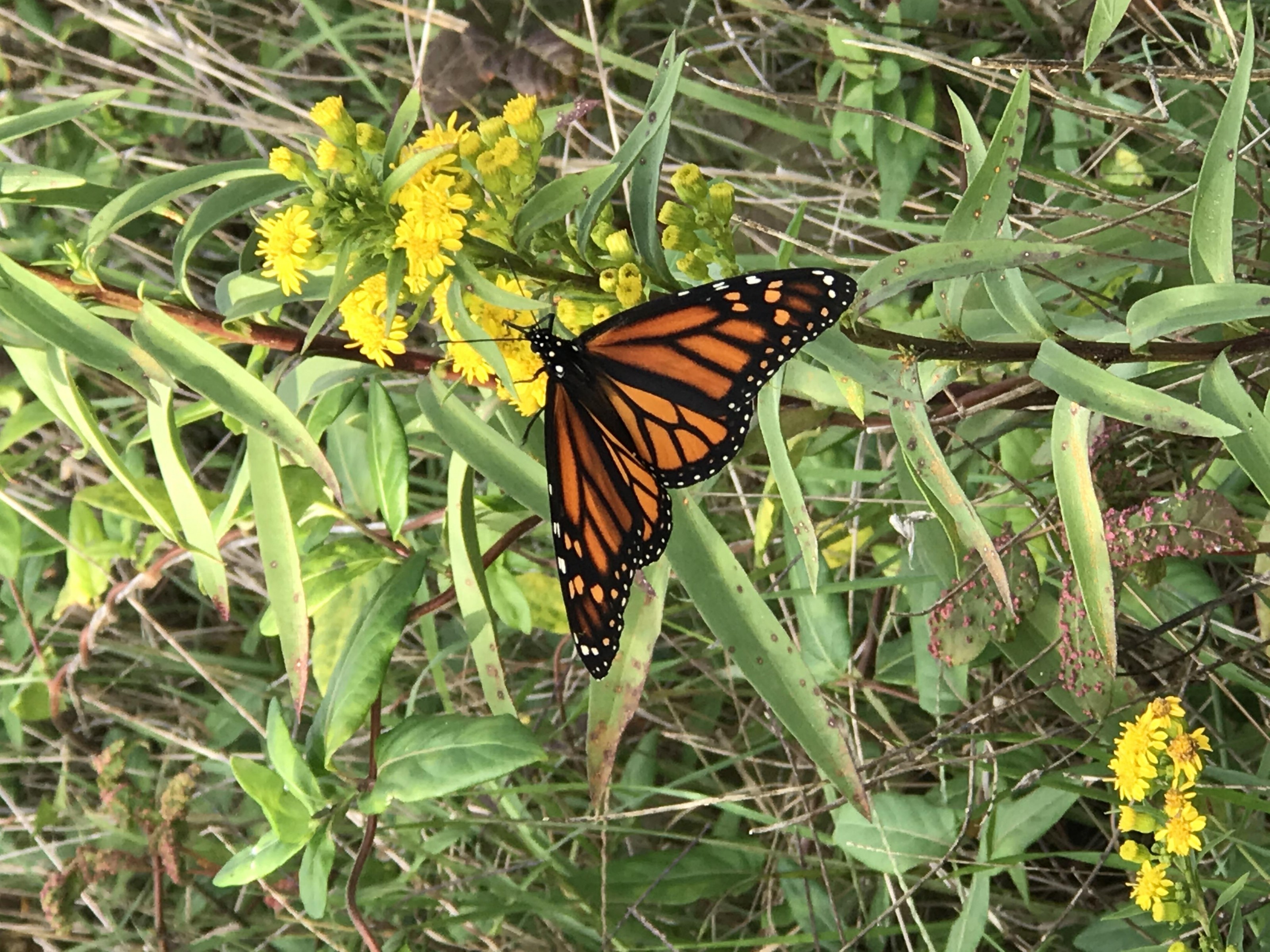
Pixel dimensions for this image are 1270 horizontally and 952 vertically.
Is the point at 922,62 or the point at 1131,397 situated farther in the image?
the point at 922,62

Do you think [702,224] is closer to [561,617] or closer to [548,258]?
[548,258]

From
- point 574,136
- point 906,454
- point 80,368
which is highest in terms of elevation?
point 574,136

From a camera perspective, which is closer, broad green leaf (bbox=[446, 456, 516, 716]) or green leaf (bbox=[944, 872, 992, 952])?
broad green leaf (bbox=[446, 456, 516, 716])

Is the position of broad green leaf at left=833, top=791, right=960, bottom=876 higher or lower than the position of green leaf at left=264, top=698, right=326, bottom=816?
lower

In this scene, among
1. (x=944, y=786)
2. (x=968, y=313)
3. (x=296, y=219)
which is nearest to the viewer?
(x=296, y=219)

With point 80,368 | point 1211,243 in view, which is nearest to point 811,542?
point 1211,243

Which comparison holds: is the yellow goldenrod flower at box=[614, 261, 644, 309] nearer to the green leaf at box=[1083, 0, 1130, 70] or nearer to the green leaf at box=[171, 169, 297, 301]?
the green leaf at box=[171, 169, 297, 301]

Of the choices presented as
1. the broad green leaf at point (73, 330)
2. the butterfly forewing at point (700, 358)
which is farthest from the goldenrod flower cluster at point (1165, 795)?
the broad green leaf at point (73, 330)

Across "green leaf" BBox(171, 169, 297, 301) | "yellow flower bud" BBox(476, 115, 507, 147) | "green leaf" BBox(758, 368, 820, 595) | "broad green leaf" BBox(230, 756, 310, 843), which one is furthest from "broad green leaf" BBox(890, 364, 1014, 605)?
"broad green leaf" BBox(230, 756, 310, 843)
